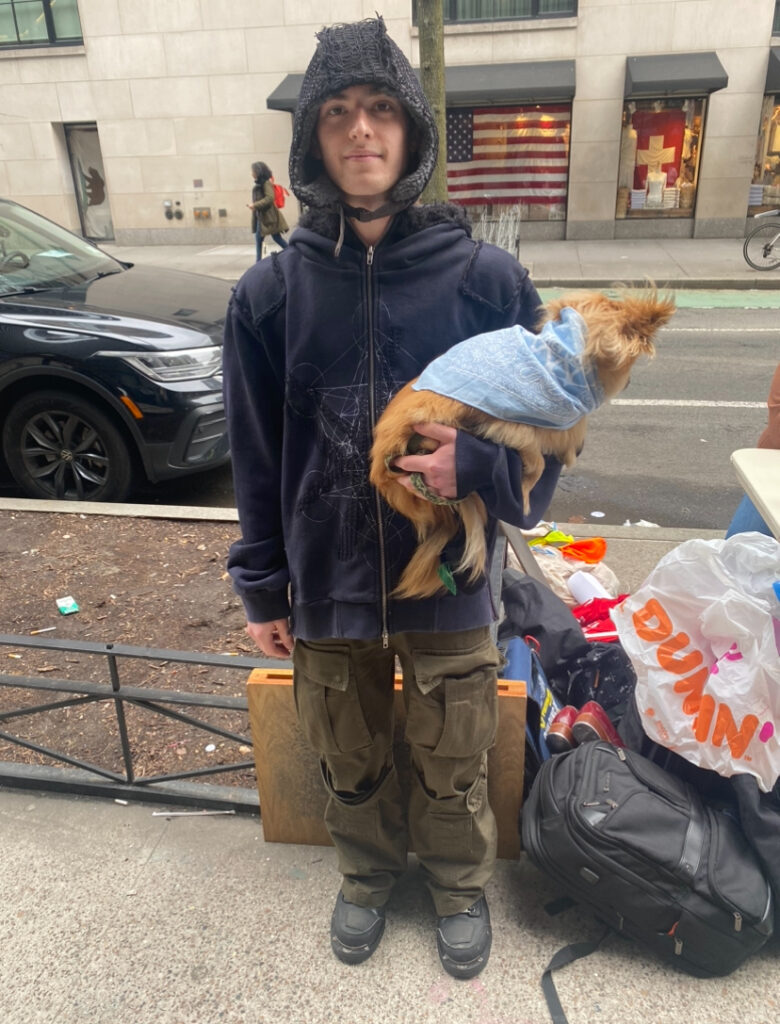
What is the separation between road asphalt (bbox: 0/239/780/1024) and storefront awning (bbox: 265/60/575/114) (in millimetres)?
16067

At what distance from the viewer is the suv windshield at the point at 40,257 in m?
5.54

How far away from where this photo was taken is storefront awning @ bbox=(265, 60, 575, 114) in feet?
52.3

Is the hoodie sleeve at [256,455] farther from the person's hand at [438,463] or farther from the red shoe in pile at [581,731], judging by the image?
the red shoe in pile at [581,731]

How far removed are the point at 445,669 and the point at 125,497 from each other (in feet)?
12.1

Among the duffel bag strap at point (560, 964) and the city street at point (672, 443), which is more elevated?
the duffel bag strap at point (560, 964)

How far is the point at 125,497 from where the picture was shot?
5203 mm

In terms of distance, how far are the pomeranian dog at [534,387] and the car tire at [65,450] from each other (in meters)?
3.65

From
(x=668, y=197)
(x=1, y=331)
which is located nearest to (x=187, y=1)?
(x=668, y=197)

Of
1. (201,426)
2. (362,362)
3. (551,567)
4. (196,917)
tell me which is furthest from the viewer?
A: (201,426)

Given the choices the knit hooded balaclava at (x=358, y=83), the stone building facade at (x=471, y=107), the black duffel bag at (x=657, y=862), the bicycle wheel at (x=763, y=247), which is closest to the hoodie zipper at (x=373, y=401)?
the knit hooded balaclava at (x=358, y=83)

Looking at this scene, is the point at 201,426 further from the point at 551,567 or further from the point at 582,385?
the point at 582,385

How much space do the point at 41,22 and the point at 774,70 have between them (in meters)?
15.2

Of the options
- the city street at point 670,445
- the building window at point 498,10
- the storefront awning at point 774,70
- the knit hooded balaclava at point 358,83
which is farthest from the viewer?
the building window at point 498,10

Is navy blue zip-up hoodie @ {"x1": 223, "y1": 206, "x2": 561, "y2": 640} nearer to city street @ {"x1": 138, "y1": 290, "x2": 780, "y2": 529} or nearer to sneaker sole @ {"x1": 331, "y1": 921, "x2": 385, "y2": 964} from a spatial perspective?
sneaker sole @ {"x1": 331, "y1": 921, "x2": 385, "y2": 964}
